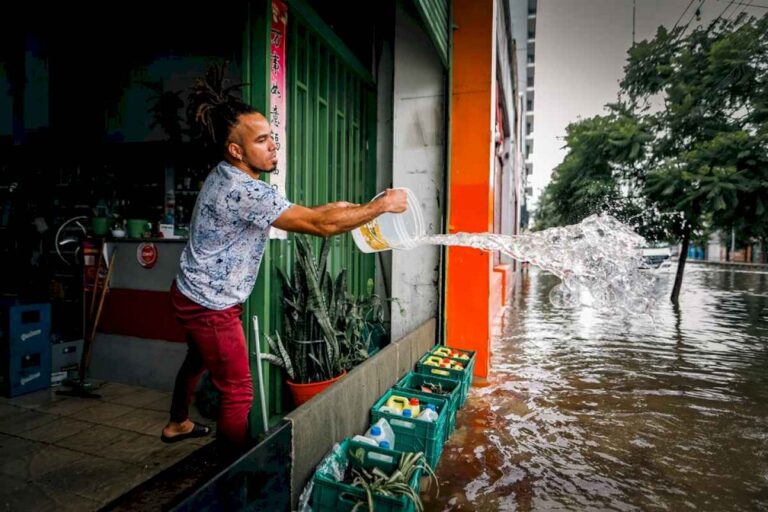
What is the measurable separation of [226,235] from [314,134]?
201 centimetres

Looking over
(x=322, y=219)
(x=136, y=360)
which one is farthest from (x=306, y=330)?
(x=136, y=360)

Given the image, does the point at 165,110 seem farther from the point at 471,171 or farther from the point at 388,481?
the point at 388,481

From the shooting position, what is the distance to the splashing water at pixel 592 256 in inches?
161

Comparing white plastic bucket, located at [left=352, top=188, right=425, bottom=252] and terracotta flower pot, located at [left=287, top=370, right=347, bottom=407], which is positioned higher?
white plastic bucket, located at [left=352, top=188, right=425, bottom=252]

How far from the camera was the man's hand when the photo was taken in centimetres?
206

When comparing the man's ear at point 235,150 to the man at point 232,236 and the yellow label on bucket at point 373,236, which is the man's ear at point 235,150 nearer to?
the man at point 232,236

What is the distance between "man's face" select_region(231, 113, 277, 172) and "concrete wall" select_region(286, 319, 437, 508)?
1306mm

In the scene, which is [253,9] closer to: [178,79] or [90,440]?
[90,440]

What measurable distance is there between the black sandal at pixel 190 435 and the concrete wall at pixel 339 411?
98cm

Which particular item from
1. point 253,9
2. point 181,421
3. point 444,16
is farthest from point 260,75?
point 444,16

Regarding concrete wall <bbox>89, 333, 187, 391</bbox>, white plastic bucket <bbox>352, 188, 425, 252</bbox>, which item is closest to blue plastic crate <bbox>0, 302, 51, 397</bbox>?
concrete wall <bbox>89, 333, 187, 391</bbox>

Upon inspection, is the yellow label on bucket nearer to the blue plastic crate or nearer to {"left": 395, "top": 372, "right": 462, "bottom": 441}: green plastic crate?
{"left": 395, "top": 372, "right": 462, "bottom": 441}: green plastic crate

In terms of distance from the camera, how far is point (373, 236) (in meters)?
3.26

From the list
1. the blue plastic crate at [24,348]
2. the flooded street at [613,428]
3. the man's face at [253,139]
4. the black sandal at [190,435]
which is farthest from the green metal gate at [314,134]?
the blue plastic crate at [24,348]
